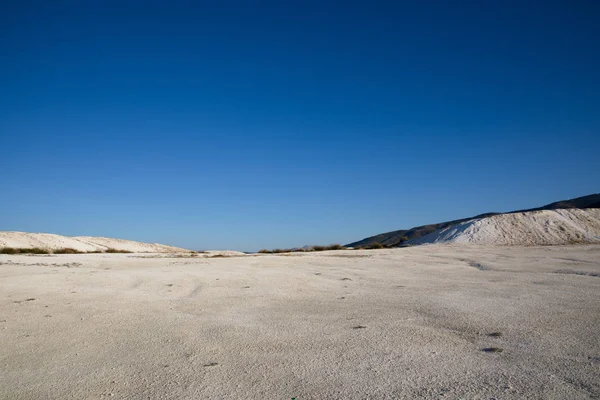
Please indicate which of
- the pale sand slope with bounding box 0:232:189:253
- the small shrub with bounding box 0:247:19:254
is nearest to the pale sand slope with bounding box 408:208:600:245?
the pale sand slope with bounding box 0:232:189:253

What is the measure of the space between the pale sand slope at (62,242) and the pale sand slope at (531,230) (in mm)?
21543

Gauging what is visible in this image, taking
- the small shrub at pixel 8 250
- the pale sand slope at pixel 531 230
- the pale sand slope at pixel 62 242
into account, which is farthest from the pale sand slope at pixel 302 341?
the pale sand slope at pixel 62 242

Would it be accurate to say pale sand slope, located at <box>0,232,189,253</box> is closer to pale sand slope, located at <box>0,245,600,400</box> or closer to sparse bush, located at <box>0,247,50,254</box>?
sparse bush, located at <box>0,247,50,254</box>

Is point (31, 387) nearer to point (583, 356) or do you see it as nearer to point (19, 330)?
point (19, 330)

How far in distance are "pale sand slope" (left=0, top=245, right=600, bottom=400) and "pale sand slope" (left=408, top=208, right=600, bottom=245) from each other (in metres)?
18.2

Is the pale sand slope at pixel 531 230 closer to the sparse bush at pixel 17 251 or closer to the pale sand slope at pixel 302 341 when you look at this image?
the pale sand slope at pixel 302 341

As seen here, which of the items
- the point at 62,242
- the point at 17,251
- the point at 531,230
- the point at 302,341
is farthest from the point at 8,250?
the point at 531,230

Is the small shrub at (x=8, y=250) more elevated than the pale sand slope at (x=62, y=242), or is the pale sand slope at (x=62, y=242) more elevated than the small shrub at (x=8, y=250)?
the pale sand slope at (x=62, y=242)

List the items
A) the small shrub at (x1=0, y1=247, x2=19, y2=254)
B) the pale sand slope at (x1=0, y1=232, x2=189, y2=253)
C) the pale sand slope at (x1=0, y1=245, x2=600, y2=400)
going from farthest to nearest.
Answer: the pale sand slope at (x1=0, y1=232, x2=189, y2=253) < the small shrub at (x1=0, y1=247, x2=19, y2=254) < the pale sand slope at (x1=0, y1=245, x2=600, y2=400)

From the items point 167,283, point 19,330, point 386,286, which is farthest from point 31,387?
point 386,286

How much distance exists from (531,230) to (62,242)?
101 ft

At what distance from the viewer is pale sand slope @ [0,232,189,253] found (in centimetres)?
2416

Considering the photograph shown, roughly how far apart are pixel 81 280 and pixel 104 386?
6.47m

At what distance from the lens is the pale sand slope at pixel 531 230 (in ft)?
78.3
